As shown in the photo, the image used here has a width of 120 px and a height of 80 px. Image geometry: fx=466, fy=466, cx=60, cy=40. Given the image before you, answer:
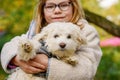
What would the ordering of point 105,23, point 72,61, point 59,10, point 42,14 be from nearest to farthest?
point 72,61 → point 59,10 → point 42,14 → point 105,23

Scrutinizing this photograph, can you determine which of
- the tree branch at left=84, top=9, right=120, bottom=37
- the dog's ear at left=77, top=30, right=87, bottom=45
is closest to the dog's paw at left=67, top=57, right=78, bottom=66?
the dog's ear at left=77, top=30, right=87, bottom=45

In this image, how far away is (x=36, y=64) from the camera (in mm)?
3529

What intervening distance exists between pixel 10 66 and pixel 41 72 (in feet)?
1.11

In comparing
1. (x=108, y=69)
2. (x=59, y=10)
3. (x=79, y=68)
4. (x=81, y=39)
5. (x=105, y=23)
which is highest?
(x=59, y=10)

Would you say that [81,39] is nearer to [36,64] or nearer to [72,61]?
[72,61]

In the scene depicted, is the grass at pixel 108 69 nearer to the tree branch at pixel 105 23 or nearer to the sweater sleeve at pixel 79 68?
the tree branch at pixel 105 23

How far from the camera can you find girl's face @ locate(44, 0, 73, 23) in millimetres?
3781

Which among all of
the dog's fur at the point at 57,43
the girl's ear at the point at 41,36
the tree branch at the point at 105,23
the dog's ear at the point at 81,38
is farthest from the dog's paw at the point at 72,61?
the tree branch at the point at 105,23

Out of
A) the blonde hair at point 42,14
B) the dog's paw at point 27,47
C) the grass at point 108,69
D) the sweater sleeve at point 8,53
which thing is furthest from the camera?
the grass at point 108,69

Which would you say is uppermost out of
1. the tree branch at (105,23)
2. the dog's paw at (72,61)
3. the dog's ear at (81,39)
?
the dog's ear at (81,39)

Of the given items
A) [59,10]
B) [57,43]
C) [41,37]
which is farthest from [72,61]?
[59,10]

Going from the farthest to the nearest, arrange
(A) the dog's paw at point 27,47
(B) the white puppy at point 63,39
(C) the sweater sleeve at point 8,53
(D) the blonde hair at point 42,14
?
(D) the blonde hair at point 42,14
(C) the sweater sleeve at point 8,53
(B) the white puppy at point 63,39
(A) the dog's paw at point 27,47

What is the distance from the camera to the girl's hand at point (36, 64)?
3520mm

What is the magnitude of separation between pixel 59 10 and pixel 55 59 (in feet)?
1.45
